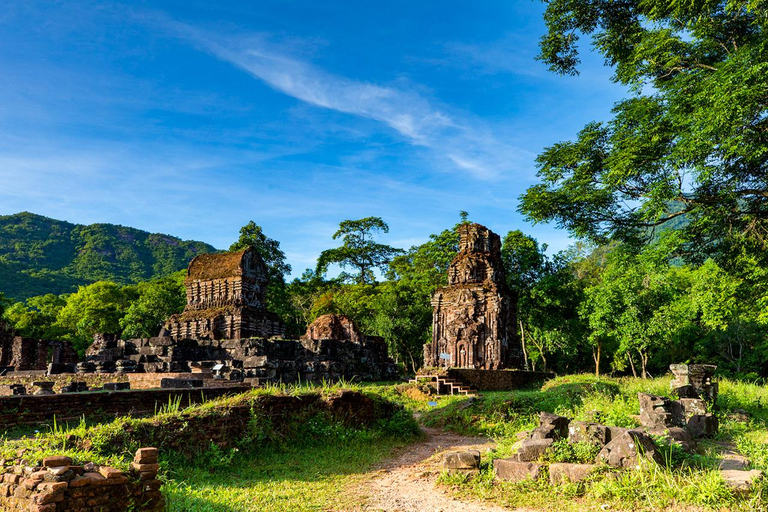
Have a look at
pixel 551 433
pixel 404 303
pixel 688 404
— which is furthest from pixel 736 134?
pixel 404 303

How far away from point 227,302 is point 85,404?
1353 centimetres

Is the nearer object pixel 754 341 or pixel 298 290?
pixel 754 341

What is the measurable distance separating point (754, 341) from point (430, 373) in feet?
72.0

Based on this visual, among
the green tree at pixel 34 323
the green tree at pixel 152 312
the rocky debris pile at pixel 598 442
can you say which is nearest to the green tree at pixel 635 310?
the rocky debris pile at pixel 598 442

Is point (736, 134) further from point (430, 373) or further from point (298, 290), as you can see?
point (298, 290)

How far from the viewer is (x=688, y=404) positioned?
33.3 ft

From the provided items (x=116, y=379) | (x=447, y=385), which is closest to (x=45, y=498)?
(x=116, y=379)

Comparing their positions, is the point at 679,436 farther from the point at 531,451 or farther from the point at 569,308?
the point at 569,308

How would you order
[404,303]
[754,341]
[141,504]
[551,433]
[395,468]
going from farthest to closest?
[404,303], [754,341], [395,468], [551,433], [141,504]

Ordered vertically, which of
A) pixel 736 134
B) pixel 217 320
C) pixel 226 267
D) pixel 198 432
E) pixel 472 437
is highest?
pixel 736 134

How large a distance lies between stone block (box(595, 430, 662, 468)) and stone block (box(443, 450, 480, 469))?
1555mm

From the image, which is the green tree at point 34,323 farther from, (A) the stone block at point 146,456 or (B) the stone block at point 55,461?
(B) the stone block at point 55,461

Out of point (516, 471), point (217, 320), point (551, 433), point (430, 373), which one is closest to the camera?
point (516, 471)

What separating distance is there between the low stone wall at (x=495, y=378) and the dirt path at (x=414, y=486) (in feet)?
27.0
